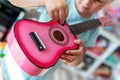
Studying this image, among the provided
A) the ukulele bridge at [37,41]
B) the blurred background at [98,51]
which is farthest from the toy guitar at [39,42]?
the blurred background at [98,51]

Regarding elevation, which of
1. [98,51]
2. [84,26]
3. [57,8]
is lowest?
[98,51]

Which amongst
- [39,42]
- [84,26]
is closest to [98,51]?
[84,26]

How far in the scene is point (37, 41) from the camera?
2.37 ft

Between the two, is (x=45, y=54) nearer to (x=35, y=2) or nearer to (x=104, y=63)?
(x=35, y=2)

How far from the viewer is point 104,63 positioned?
6.45 ft

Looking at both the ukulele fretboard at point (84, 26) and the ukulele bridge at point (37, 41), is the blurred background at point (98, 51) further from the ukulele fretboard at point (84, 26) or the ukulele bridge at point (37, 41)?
the ukulele bridge at point (37, 41)

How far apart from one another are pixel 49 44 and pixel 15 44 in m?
0.11

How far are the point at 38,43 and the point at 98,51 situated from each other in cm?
122

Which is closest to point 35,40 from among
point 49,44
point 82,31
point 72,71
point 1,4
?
point 49,44

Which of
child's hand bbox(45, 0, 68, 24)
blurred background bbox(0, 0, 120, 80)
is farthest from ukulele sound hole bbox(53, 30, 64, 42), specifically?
blurred background bbox(0, 0, 120, 80)

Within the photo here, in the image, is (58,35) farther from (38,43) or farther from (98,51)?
(98,51)

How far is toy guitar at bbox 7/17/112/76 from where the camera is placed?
2.22 ft

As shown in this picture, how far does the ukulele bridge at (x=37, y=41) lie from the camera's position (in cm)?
71

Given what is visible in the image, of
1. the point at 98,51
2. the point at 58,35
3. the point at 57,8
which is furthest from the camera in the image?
the point at 98,51
